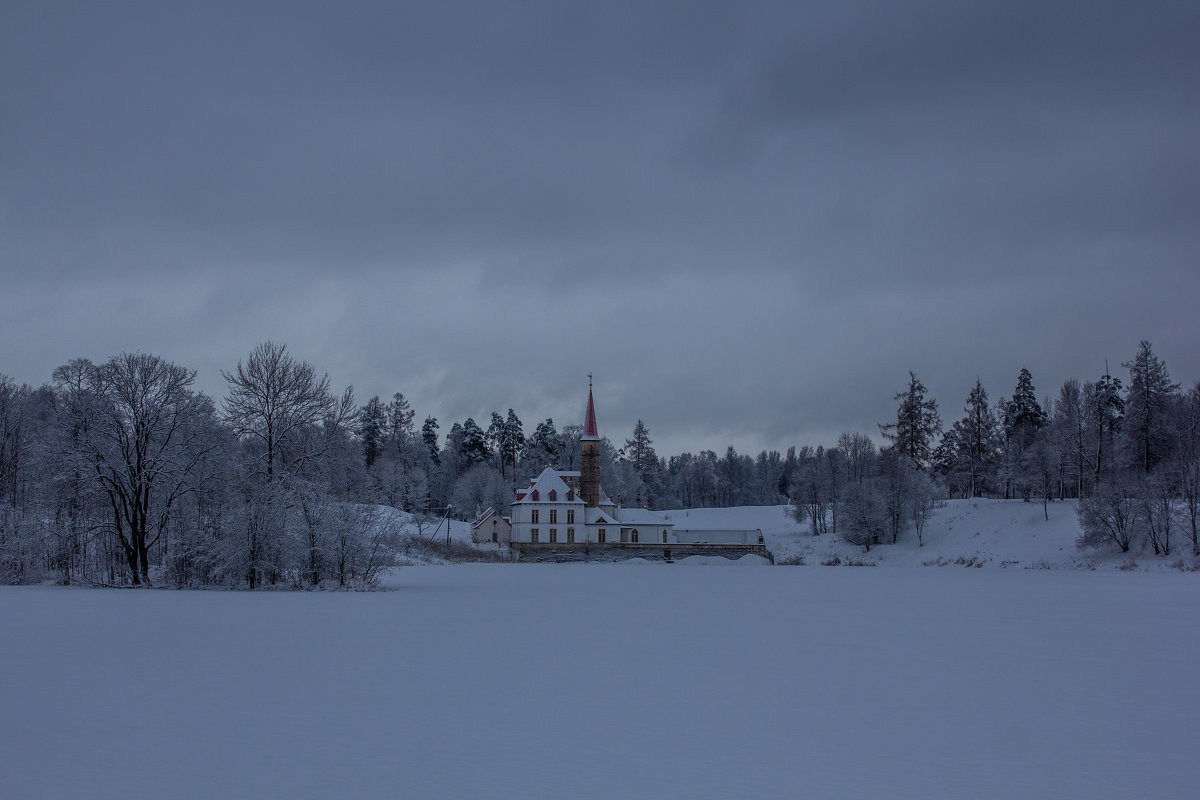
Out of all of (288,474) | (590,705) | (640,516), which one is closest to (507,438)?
(640,516)

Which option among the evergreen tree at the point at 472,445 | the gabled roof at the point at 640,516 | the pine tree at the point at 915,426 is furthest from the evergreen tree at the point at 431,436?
the pine tree at the point at 915,426

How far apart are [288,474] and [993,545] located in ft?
156

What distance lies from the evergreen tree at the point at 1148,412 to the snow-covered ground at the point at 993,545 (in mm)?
6089

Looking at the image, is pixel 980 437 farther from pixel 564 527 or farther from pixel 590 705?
pixel 590 705

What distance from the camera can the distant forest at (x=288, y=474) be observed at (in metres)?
31.9

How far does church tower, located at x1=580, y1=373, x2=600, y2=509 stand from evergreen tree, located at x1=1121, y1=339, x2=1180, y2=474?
43114mm

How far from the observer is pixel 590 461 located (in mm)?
79250

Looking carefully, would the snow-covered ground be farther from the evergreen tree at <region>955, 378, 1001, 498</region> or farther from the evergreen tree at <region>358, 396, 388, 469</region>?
the evergreen tree at <region>358, 396, 388, 469</region>

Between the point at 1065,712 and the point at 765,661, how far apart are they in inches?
199

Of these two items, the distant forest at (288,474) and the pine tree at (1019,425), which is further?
the pine tree at (1019,425)

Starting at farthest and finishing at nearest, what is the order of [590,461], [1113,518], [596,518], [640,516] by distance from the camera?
[640,516] → [590,461] → [596,518] → [1113,518]

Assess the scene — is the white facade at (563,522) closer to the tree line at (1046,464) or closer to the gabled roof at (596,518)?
the gabled roof at (596,518)

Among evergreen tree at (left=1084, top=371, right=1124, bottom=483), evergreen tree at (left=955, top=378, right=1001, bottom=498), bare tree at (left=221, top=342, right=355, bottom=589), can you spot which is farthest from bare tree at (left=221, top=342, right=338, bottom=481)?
evergreen tree at (left=955, top=378, right=1001, bottom=498)

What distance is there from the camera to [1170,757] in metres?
8.70
